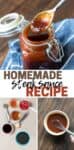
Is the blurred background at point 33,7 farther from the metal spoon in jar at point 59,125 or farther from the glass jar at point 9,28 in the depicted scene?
the metal spoon in jar at point 59,125

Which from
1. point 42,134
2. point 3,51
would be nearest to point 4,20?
point 3,51

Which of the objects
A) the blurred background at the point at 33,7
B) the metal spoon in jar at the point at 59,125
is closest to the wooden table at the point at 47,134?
the metal spoon in jar at the point at 59,125

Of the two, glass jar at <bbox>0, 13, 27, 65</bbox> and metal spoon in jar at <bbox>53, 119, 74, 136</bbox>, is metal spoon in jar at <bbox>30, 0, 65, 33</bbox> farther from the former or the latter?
metal spoon in jar at <bbox>53, 119, 74, 136</bbox>

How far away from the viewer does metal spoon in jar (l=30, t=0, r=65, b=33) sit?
1.68ft

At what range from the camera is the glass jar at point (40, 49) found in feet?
1.64

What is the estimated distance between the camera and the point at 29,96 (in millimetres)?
520

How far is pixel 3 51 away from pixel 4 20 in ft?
0.17

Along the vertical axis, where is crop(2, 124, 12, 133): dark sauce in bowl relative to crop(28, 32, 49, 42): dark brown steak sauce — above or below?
below

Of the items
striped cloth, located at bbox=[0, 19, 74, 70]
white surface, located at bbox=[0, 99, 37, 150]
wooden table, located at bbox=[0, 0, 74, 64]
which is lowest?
white surface, located at bbox=[0, 99, 37, 150]

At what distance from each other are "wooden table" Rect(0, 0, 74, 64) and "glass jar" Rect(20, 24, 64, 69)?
0.11 feet

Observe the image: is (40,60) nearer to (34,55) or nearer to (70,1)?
(34,55)

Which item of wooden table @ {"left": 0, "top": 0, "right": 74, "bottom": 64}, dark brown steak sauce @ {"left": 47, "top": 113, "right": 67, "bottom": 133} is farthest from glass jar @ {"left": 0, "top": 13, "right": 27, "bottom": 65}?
dark brown steak sauce @ {"left": 47, "top": 113, "right": 67, "bottom": 133}

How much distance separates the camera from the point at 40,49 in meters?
0.50

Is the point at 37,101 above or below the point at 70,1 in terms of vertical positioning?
below
